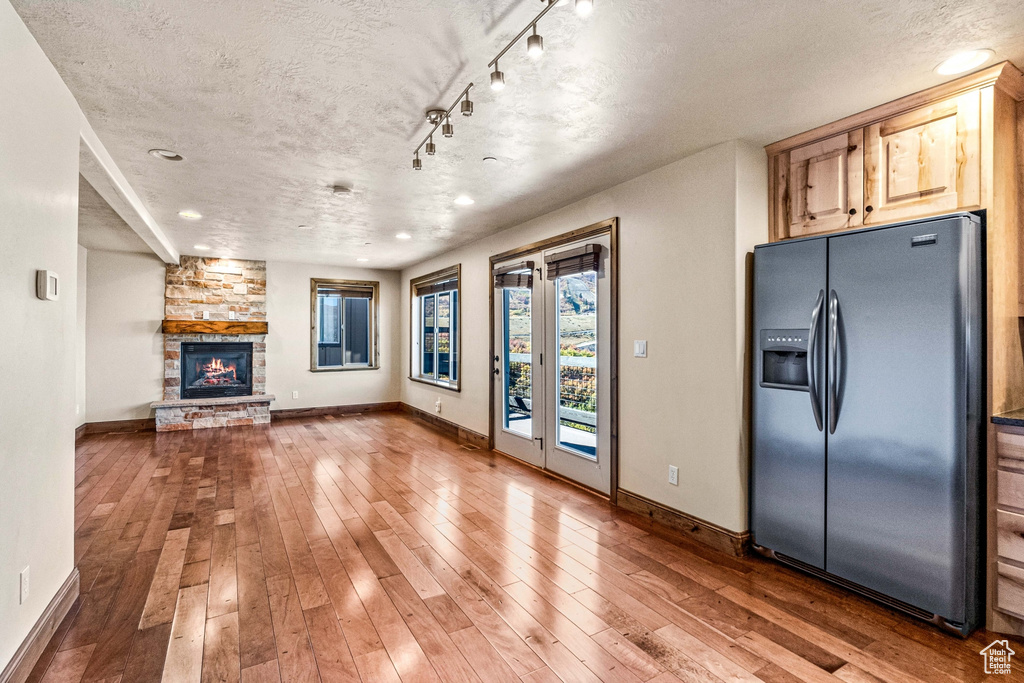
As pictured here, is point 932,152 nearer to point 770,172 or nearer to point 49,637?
point 770,172

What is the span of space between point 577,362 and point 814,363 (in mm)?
1967

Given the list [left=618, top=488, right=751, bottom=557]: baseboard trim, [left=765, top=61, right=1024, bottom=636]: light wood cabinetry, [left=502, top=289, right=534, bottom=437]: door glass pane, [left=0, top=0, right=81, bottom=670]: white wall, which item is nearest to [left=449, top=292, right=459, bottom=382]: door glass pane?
[left=502, top=289, right=534, bottom=437]: door glass pane

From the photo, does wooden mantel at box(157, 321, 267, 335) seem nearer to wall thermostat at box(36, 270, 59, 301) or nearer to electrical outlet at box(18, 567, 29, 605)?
wall thermostat at box(36, 270, 59, 301)

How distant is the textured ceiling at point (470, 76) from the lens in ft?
5.92

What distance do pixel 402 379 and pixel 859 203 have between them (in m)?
7.16

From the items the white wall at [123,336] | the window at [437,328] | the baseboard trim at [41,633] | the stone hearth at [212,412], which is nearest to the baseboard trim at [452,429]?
the window at [437,328]

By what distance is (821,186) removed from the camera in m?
2.78

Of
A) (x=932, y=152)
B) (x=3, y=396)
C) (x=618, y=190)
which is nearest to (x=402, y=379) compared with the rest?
(x=618, y=190)

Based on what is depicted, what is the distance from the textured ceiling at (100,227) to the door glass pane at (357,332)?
2.90 meters

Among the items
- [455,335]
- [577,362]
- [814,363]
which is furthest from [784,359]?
[455,335]

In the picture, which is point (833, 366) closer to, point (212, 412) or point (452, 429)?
point (452, 429)

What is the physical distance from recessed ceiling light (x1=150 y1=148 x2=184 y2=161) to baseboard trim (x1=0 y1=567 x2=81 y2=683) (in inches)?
94.8

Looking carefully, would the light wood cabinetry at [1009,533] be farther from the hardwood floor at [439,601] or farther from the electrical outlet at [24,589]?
the electrical outlet at [24,589]

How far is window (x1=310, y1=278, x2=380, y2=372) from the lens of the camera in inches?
319
